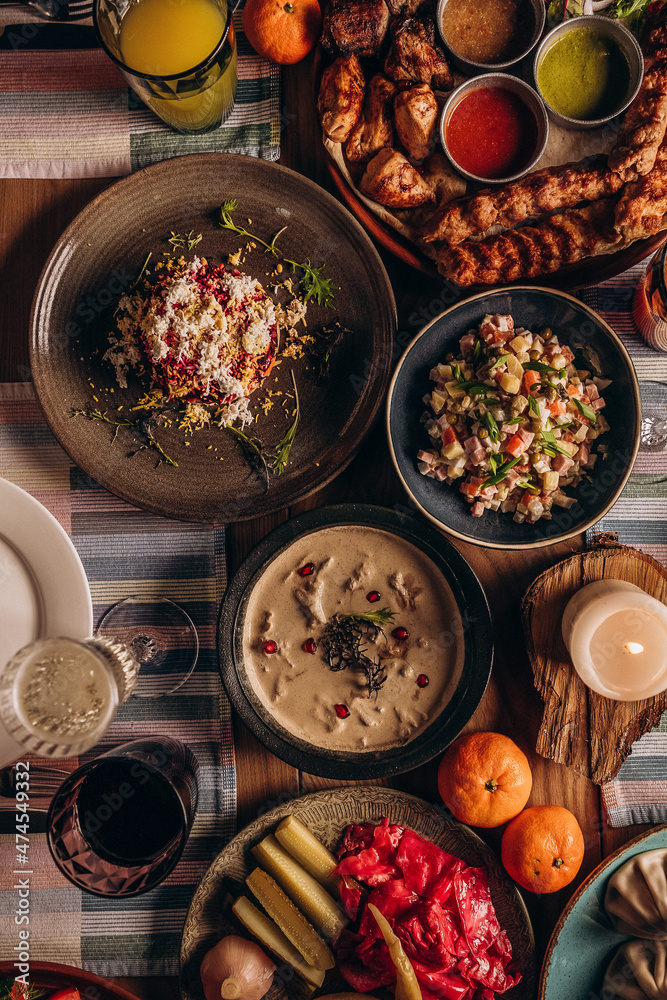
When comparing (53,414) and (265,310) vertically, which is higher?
(265,310)

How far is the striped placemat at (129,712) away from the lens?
208 cm

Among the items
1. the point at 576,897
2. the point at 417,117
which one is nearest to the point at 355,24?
the point at 417,117

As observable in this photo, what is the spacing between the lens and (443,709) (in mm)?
2002

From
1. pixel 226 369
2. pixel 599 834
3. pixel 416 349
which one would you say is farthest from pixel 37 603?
pixel 599 834

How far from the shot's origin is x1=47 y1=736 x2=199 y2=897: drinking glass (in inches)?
72.0

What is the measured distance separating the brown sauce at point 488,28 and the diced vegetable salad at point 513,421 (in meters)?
0.77

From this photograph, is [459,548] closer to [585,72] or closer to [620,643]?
[620,643]

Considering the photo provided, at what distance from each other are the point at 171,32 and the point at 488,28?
2.98 feet

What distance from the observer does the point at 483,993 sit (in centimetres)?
190

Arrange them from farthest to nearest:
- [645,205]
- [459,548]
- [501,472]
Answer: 1. [459,548]
2. [501,472]
3. [645,205]

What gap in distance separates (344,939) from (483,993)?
16.7 inches

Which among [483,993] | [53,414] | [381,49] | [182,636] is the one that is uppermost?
[381,49]

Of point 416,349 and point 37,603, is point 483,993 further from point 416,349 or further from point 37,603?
point 416,349

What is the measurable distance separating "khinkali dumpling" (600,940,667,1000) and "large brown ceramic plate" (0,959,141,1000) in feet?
4.75
